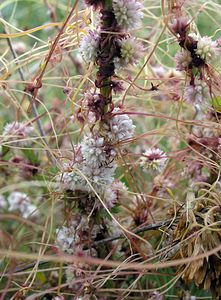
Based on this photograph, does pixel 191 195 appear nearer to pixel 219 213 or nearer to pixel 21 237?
pixel 219 213

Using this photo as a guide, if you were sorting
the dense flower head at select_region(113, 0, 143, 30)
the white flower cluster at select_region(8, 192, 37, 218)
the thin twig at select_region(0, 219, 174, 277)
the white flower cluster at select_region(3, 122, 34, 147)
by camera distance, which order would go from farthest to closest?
the white flower cluster at select_region(8, 192, 37, 218) < the white flower cluster at select_region(3, 122, 34, 147) < the thin twig at select_region(0, 219, 174, 277) < the dense flower head at select_region(113, 0, 143, 30)

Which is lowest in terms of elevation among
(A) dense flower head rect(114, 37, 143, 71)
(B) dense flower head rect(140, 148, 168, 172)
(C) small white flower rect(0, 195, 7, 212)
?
(C) small white flower rect(0, 195, 7, 212)

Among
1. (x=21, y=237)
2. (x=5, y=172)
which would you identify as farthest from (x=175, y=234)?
(x=5, y=172)

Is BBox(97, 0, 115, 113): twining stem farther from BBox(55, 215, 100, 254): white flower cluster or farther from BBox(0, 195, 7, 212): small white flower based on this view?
BBox(0, 195, 7, 212): small white flower

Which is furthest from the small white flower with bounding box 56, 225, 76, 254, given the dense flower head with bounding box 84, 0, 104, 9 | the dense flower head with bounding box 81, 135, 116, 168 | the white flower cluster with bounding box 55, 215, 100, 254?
the dense flower head with bounding box 84, 0, 104, 9

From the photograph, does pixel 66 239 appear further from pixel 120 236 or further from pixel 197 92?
pixel 197 92
